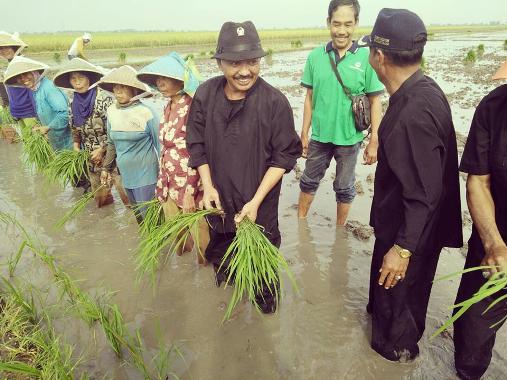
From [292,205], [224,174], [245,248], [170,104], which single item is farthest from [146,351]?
[292,205]

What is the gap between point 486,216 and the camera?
147 cm

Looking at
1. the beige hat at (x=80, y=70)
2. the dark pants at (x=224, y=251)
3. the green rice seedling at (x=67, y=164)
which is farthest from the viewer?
the green rice seedling at (x=67, y=164)

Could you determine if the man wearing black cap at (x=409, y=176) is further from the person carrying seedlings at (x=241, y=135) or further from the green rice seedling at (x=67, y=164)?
the green rice seedling at (x=67, y=164)

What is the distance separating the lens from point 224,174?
1.99 m

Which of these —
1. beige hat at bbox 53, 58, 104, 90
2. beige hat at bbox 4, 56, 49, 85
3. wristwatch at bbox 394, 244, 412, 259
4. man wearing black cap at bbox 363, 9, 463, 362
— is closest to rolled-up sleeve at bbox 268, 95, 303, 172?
man wearing black cap at bbox 363, 9, 463, 362

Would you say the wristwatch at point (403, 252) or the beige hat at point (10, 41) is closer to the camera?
the wristwatch at point (403, 252)

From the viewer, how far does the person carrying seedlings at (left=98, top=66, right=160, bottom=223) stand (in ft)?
8.79

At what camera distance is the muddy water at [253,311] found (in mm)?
1964

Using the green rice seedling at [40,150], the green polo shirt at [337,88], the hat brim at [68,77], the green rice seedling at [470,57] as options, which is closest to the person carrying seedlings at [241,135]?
the green polo shirt at [337,88]

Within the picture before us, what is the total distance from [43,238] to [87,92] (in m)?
1.46

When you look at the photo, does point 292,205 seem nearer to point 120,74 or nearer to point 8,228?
point 120,74

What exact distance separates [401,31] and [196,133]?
114cm

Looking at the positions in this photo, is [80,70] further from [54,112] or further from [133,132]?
[133,132]

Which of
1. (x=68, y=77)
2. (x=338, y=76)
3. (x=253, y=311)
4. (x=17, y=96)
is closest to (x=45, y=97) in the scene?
(x=68, y=77)
